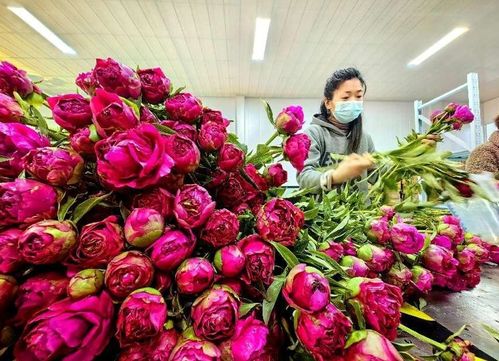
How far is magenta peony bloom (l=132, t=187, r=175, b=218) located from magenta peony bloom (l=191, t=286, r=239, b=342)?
8cm

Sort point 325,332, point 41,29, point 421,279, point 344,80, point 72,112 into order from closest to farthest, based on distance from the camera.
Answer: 1. point 325,332
2. point 72,112
3. point 421,279
4. point 344,80
5. point 41,29

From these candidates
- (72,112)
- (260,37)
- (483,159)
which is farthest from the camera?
(260,37)

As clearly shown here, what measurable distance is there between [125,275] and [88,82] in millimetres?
229

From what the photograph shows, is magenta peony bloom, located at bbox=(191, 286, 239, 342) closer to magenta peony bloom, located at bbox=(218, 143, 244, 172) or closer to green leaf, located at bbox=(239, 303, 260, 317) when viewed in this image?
green leaf, located at bbox=(239, 303, 260, 317)

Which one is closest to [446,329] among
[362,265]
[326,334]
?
[362,265]

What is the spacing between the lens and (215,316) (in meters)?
0.20

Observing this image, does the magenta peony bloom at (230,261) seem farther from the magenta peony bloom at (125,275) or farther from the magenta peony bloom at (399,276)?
the magenta peony bloom at (399,276)

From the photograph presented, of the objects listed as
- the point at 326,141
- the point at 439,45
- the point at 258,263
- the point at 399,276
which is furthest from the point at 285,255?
the point at 439,45

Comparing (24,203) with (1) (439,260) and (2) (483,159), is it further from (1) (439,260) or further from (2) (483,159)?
(2) (483,159)

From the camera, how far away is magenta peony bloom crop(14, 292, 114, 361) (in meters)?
0.19

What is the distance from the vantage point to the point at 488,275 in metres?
0.64

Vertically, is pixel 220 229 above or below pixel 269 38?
below

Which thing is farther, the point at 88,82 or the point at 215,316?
the point at 88,82

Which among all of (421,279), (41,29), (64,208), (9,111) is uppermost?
(41,29)
